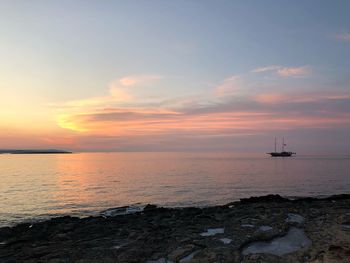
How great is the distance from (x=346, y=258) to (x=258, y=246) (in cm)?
405

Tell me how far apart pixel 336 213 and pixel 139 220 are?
1266cm

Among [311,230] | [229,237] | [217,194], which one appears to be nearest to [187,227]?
[229,237]

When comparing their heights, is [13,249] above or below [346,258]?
below

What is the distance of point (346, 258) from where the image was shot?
11.6 m

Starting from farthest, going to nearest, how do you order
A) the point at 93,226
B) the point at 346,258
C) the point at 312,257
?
the point at 93,226 < the point at 312,257 < the point at 346,258

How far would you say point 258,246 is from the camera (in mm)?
14914

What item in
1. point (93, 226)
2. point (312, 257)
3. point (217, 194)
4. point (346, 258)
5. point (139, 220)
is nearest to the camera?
point (346, 258)

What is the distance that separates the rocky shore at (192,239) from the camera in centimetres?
1366

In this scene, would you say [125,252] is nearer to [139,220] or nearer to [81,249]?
[81,249]

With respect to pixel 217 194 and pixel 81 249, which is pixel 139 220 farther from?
pixel 217 194

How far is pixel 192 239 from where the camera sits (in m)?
16.1

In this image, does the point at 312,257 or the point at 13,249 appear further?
the point at 13,249

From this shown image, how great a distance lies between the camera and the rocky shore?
13656 mm

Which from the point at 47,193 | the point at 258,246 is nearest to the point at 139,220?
the point at 258,246
